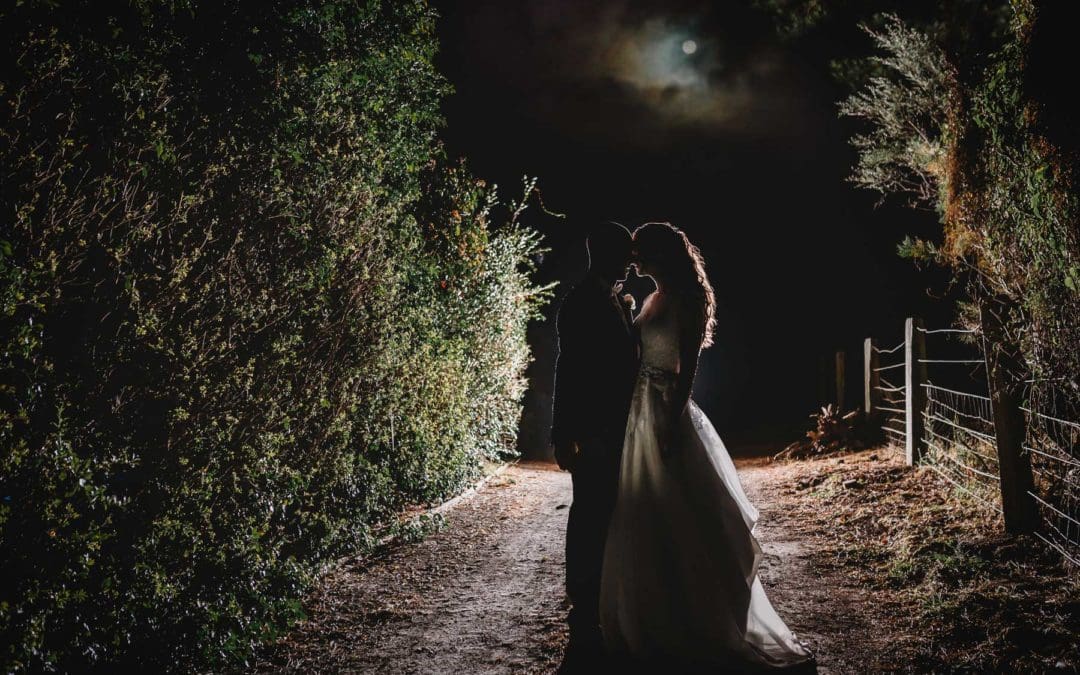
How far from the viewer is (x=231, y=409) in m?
3.99

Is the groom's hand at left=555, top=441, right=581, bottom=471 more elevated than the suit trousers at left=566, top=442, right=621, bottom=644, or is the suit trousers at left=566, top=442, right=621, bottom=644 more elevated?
the groom's hand at left=555, top=441, right=581, bottom=471

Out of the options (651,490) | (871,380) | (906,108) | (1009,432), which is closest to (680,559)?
(651,490)

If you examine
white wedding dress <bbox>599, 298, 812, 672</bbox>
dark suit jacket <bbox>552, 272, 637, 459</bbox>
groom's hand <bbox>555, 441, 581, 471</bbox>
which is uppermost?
dark suit jacket <bbox>552, 272, 637, 459</bbox>

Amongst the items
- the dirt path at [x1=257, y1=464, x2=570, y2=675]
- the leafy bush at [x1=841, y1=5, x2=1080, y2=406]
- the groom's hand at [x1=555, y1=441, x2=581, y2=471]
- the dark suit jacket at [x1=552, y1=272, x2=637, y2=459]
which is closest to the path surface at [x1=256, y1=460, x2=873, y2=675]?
the dirt path at [x1=257, y1=464, x2=570, y2=675]

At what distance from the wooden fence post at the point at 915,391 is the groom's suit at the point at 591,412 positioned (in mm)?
5930

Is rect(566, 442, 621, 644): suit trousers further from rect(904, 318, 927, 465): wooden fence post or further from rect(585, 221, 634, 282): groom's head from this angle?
rect(904, 318, 927, 465): wooden fence post

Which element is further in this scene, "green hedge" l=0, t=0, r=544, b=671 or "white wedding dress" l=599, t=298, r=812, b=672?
"white wedding dress" l=599, t=298, r=812, b=672

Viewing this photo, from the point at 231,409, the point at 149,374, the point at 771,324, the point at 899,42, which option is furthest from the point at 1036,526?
the point at 771,324

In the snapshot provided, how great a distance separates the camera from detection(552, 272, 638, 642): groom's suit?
358 cm

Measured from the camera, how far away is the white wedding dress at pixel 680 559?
3398 millimetres

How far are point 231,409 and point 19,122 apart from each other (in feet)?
5.99

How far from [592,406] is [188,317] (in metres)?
2.41

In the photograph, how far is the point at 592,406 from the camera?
141 inches

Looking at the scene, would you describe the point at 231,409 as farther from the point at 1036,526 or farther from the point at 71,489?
the point at 1036,526
